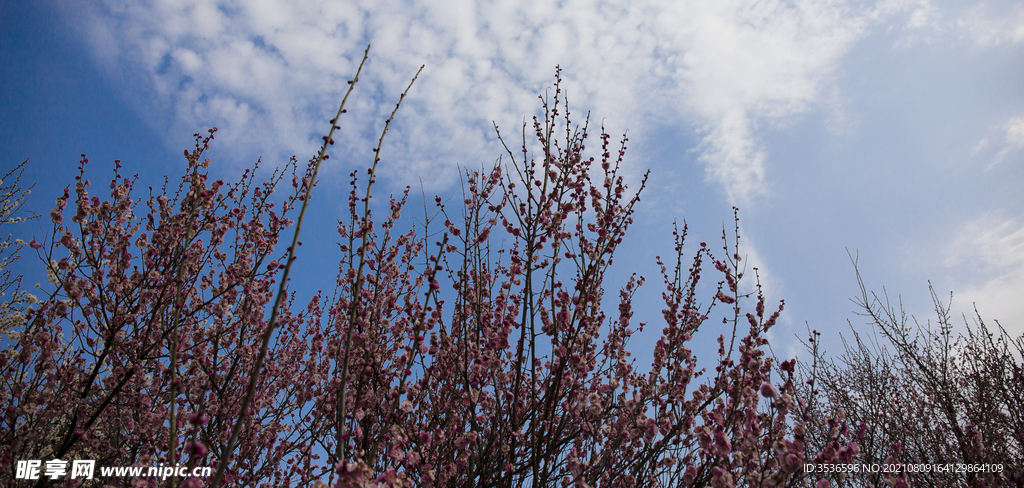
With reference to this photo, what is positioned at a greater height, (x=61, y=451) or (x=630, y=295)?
(x=630, y=295)

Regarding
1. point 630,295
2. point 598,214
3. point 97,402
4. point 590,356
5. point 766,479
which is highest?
point 598,214

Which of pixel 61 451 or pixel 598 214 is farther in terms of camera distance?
pixel 598 214

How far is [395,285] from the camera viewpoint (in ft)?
15.1

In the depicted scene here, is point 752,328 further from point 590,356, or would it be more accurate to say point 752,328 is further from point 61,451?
point 61,451

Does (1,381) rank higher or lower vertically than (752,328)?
lower

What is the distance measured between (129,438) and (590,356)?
362cm

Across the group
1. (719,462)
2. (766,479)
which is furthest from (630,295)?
(766,479)

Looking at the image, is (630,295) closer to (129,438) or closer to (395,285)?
(395,285)

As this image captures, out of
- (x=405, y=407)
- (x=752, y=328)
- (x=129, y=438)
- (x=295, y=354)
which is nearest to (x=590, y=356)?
(x=752, y=328)

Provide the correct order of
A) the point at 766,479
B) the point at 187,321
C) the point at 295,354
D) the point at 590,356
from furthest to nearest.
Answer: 1. the point at 295,354
2. the point at 590,356
3. the point at 187,321
4. the point at 766,479

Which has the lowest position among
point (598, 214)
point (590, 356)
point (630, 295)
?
point (590, 356)

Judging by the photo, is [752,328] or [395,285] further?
[395,285]

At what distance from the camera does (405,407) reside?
2504mm

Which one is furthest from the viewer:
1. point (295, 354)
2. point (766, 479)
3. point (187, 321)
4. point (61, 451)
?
point (295, 354)
